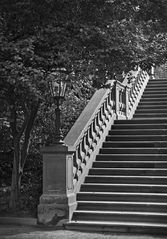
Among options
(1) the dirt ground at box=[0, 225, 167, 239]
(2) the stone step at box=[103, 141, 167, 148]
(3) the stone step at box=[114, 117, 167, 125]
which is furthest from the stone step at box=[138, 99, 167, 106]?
(1) the dirt ground at box=[0, 225, 167, 239]

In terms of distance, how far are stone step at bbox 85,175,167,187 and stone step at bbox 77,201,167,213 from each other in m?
0.90

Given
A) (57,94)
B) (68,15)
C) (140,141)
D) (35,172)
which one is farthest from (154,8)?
(35,172)

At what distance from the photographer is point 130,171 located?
12555mm

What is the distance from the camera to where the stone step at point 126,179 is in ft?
39.2

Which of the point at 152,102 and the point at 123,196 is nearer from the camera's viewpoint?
the point at 123,196

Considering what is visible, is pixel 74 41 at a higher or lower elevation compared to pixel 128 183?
higher

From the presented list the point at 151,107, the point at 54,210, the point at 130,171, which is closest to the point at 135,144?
the point at 130,171

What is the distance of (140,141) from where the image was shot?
14.0 m

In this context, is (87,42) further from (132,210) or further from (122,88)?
(122,88)

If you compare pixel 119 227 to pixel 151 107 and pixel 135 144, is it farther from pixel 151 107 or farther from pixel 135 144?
pixel 151 107

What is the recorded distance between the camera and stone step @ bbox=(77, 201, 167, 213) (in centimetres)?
1097

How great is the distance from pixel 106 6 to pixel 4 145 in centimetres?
652

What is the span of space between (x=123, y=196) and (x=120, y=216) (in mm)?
787

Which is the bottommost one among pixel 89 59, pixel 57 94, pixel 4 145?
pixel 4 145
